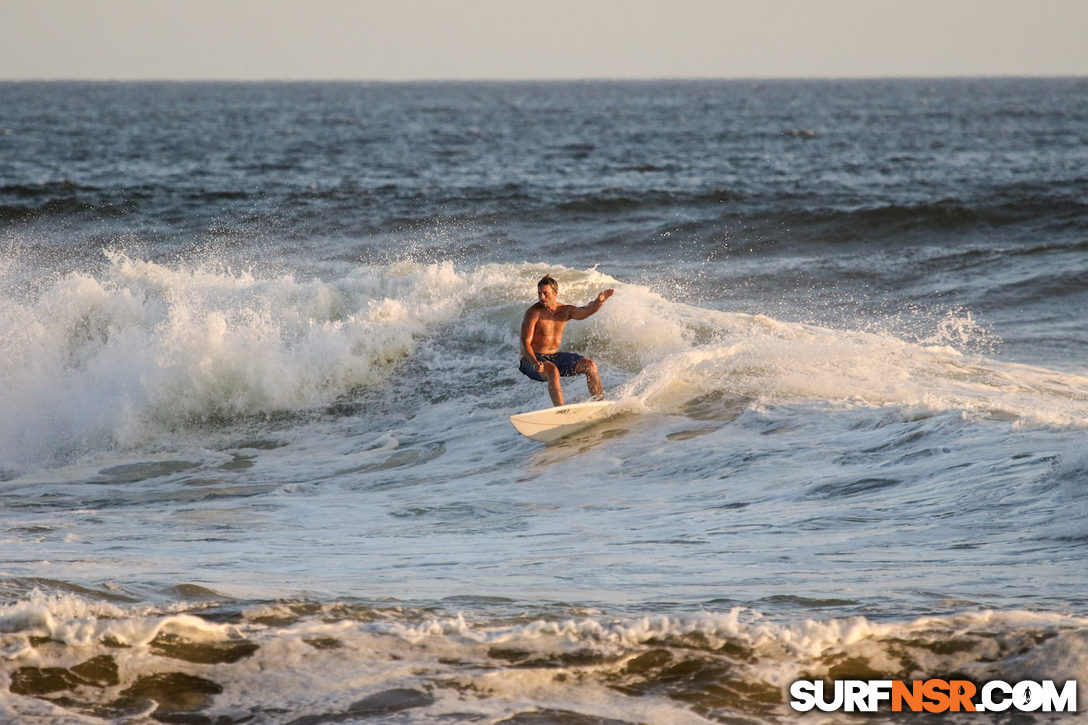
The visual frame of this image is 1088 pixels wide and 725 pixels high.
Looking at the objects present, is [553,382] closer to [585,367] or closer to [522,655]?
[585,367]

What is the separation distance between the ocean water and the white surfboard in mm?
198

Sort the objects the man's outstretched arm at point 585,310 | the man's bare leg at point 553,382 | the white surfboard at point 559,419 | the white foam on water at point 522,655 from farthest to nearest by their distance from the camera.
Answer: the man's bare leg at point 553,382, the white surfboard at point 559,419, the man's outstretched arm at point 585,310, the white foam on water at point 522,655

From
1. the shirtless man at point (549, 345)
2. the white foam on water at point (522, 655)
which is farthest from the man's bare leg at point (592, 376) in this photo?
the white foam on water at point (522, 655)

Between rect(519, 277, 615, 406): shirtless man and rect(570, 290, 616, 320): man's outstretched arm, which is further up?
rect(570, 290, 616, 320): man's outstretched arm

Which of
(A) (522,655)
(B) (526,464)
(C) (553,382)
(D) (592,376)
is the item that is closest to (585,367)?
(D) (592,376)

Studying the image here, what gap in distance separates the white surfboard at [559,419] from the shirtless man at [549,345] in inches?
6.1

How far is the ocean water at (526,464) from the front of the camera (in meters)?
4.91

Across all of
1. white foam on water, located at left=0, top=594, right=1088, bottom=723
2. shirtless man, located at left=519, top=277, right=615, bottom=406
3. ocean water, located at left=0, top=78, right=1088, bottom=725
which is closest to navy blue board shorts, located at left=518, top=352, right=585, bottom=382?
shirtless man, located at left=519, top=277, right=615, bottom=406

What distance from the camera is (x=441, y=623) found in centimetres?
534

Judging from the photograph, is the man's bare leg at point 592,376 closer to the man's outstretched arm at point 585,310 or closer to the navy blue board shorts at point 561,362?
the navy blue board shorts at point 561,362

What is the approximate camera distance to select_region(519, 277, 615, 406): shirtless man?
10.6 meters

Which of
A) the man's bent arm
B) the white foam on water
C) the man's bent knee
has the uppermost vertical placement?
the man's bent arm

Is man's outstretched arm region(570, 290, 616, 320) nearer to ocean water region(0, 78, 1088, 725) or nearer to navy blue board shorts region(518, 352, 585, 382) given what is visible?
navy blue board shorts region(518, 352, 585, 382)

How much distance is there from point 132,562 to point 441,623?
220 cm
